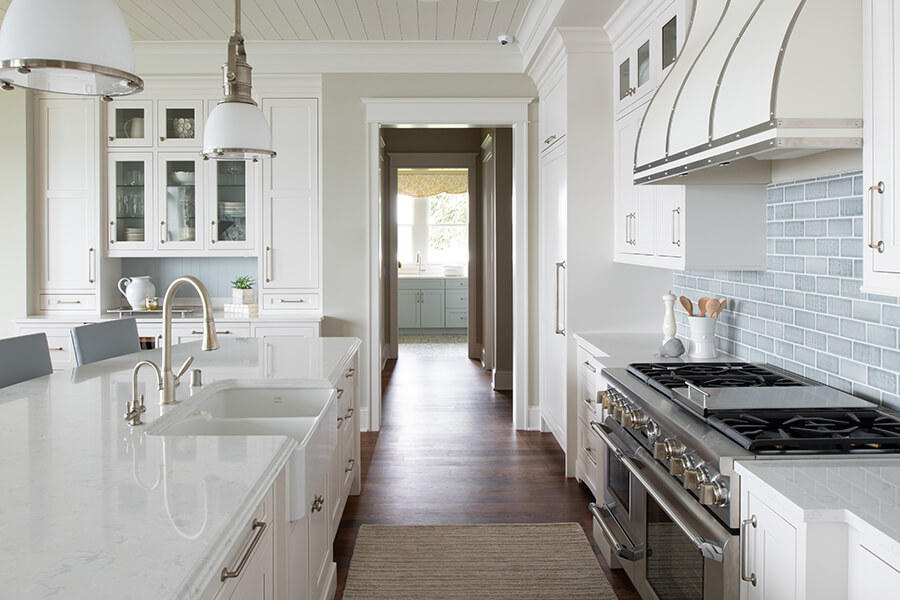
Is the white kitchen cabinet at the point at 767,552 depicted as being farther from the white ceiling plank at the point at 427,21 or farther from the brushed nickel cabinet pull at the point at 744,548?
the white ceiling plank at the point at 427,21

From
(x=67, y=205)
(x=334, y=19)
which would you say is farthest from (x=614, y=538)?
(x=67, y=205)

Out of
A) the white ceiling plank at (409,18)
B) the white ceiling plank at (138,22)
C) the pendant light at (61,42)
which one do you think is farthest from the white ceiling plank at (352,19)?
the pendant light at (61,42)

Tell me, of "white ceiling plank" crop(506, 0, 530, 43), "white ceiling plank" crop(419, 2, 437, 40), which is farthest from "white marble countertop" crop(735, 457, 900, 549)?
"white ceiling plank" crop(419, 2, 437, 40)

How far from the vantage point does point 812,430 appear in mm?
1734

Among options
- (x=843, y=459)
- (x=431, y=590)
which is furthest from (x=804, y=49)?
(x=431, y=590)

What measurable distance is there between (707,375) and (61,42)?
7.19ft

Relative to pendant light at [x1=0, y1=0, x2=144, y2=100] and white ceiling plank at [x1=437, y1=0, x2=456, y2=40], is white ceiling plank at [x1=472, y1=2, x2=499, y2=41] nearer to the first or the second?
white ceiling plank at [x1=437, y1=0, x2=456, y2=40]

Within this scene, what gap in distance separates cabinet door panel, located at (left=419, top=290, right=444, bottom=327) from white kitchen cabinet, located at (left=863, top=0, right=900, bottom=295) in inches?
346

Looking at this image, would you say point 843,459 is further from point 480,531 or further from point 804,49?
point 480,531

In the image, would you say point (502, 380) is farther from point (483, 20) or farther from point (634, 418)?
point (634, 418)

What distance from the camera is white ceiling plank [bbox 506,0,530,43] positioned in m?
4.01

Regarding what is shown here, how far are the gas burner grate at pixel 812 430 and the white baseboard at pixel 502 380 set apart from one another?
4.47 meters

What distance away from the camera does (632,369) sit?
266cm

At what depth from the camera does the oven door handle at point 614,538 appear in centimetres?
230
